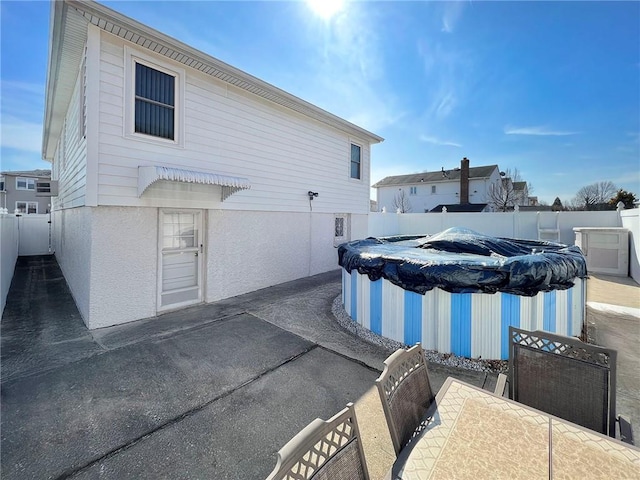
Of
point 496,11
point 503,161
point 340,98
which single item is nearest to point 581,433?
point 496,11

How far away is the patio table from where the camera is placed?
1.21m

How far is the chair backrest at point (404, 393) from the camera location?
1.41 meters

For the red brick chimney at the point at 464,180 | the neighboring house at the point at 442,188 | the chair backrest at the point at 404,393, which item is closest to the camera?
the chair backrest at the point at 404,393

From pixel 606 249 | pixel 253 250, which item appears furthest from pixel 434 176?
pixel 253 250

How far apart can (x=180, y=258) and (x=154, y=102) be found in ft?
9.93

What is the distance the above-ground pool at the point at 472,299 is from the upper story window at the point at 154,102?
180 inches

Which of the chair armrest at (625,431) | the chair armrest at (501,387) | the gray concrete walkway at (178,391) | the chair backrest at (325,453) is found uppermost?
the chair backrest at (325,453)

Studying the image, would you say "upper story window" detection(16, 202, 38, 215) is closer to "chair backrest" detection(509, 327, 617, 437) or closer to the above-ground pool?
the above-ground pool

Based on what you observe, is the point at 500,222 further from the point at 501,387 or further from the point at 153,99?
→ the point at 153,99

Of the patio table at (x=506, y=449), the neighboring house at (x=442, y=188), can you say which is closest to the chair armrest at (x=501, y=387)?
the patio table at (x=506, y=449)

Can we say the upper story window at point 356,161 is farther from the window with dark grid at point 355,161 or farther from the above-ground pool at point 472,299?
the above-ground pool at point 472,299

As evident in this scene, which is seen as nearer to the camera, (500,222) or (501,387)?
(501,387)

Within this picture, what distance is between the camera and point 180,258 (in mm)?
5844

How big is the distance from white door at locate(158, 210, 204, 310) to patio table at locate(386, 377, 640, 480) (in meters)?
5.48
